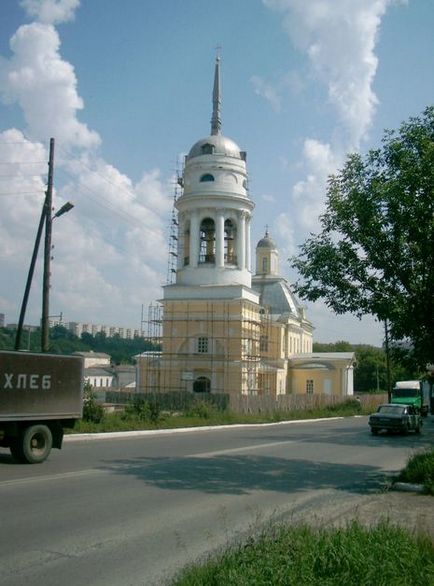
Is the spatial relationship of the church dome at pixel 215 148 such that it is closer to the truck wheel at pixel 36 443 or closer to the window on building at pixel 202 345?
the window on building at pixel 202 345

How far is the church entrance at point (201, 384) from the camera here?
54.3 metres

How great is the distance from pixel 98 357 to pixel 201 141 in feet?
290

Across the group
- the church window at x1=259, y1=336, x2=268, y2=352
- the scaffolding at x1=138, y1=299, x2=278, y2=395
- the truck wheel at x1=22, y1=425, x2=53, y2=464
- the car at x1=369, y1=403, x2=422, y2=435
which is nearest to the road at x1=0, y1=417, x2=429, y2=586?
the truck wheel at x1=22, y1=425, x2=53, y2=464

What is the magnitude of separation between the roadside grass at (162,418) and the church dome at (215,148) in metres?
23.5

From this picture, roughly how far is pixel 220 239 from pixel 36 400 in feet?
130

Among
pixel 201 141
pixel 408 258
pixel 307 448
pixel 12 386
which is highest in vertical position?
pixel 201 141

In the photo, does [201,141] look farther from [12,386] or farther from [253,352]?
[12,386]

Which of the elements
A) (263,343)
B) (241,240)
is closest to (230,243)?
(241,240)

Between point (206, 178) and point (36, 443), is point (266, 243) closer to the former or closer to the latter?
point (206, 178)

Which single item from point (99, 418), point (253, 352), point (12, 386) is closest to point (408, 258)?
point (12, 386)

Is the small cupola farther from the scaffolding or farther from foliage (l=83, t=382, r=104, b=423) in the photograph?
foliage (l=83, t=382, r=104, b=423)

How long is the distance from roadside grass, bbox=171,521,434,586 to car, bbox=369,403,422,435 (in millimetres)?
24160

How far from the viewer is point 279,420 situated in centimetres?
4100

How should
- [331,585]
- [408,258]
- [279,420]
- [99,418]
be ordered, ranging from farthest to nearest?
[279,420] < [99,418] < [408,258] < [331,585]
